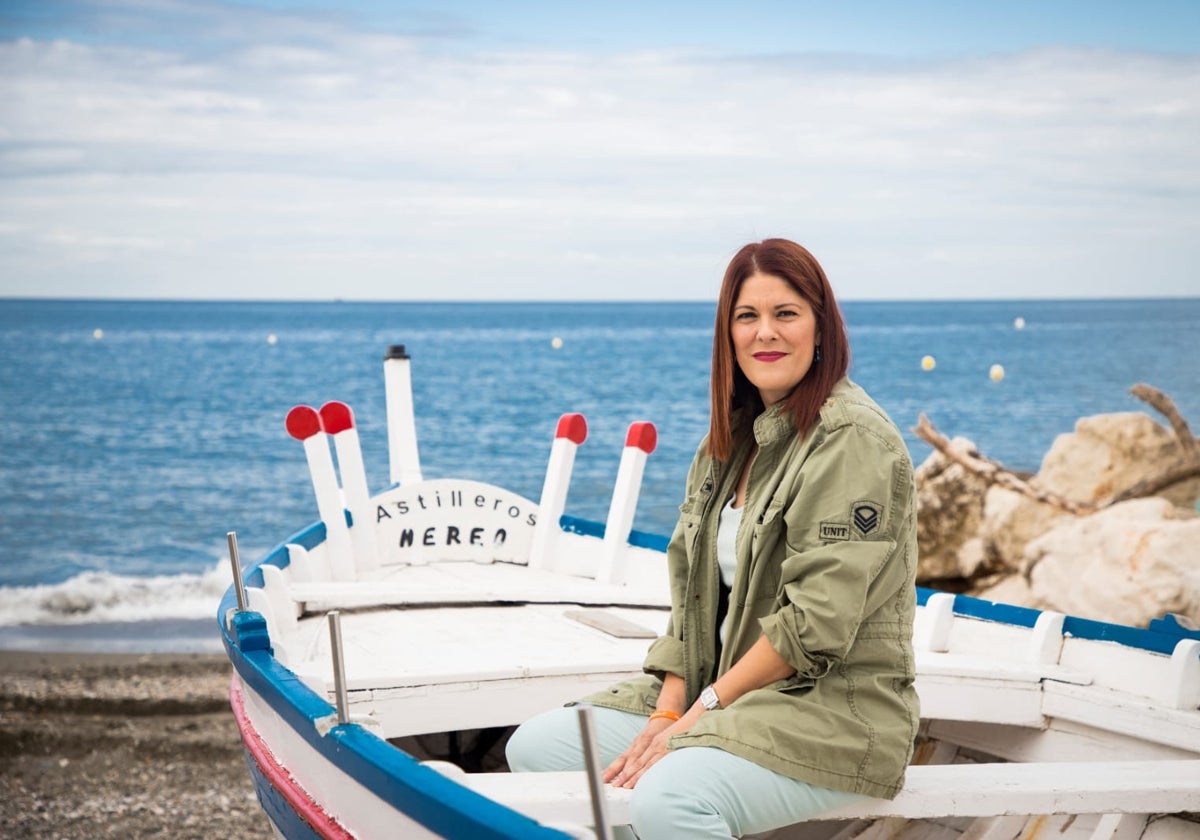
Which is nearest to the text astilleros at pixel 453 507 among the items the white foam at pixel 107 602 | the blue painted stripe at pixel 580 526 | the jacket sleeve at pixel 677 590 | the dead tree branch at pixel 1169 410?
the blue painted stripe at pixel 580 526

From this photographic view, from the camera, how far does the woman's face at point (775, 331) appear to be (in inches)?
109

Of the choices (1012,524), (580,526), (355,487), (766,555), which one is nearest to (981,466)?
(1012,524)

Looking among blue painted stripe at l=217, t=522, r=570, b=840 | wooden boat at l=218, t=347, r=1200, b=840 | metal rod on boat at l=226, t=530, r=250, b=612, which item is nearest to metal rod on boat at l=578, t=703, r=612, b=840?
wooden boat at l=218, t=347, r=1200, b=840

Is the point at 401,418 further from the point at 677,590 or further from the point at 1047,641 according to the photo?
the point at 677,590

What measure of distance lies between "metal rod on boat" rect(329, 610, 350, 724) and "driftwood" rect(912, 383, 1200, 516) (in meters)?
9.74

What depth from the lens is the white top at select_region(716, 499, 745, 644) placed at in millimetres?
2857

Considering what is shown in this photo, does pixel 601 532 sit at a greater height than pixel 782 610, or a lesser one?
lesser

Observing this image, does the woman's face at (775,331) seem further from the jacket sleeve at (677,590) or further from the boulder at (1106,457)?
the boulder at (1106,457)

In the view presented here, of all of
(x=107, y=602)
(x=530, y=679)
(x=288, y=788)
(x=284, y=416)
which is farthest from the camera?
(x=284, y=416)

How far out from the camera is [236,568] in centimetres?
333

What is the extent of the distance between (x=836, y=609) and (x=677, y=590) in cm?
63

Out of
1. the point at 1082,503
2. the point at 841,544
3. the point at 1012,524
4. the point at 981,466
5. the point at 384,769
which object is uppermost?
the point at 841,544

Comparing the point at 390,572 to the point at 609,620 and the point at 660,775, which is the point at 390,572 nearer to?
the point at 609,620

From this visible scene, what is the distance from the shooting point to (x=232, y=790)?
7.06 metres
